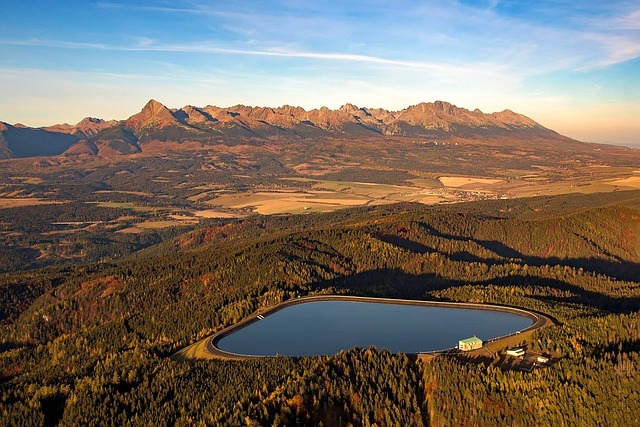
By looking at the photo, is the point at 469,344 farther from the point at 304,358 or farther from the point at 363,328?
the point at 304,358

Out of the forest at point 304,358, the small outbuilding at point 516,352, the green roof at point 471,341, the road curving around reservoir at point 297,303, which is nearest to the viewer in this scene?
the forest at point 304,358

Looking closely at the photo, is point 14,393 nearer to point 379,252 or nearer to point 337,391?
point 337,391

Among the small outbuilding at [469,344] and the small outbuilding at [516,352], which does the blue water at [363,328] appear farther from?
the small outbuilding at [516,352]

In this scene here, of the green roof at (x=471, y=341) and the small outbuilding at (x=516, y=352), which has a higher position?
the green roof at (x=471, y=341)

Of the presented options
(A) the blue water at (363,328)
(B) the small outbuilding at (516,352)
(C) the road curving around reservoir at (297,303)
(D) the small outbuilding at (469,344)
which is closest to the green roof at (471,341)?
(D) the small outbuilding at (469,344)

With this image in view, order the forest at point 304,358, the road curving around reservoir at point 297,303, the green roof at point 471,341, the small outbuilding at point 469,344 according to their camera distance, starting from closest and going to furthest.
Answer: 1. the forest at point 304,358
2. the small outbuilding at point 469,344
3. the green roof at point 471,341
4. the road curving around reservoir at point 297,303

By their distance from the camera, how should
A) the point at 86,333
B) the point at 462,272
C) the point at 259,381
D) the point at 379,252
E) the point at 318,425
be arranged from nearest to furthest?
the point at 318,425 → the point at 259,381 → the point at 86,333 → the point at 462,272 → the point at 379,252

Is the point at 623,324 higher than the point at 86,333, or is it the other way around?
the point at 623,324

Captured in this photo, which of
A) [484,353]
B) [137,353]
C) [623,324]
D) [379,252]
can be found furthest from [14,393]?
[379,252]
